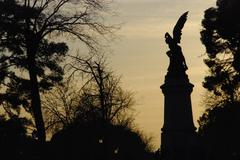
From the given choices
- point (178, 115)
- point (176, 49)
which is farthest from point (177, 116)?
point (176, 49)

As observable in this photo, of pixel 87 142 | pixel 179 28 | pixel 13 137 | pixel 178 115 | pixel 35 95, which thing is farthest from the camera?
pixel 87 142

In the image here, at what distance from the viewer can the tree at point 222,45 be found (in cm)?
5436

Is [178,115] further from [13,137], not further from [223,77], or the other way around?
[223,77]

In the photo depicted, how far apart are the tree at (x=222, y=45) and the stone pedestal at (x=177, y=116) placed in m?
22.1

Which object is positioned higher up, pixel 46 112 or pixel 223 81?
pixel 223 81

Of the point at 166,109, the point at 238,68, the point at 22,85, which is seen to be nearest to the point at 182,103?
the point at 166,109

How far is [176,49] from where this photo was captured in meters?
32.9

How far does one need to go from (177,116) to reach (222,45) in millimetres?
26492

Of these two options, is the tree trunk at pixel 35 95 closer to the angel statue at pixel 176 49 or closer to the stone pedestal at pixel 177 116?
the stone pedestal at pixel 177 116

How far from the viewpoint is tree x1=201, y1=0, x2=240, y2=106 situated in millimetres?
54359

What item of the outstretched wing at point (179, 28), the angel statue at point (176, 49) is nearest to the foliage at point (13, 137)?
the angel statue at point (176, 49)

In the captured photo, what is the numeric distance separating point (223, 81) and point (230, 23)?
16.7 ft

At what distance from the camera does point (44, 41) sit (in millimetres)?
38156

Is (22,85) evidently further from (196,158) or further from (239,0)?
(239,0)
